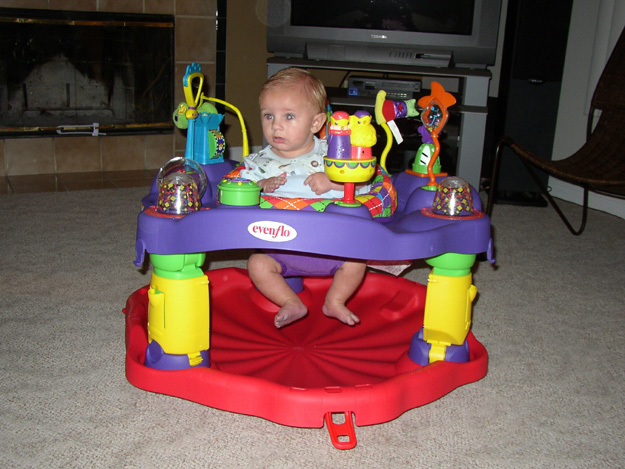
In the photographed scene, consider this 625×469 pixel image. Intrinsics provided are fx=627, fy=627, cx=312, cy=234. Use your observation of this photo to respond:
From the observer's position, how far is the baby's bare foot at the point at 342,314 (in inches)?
48.1

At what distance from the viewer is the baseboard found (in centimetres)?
254

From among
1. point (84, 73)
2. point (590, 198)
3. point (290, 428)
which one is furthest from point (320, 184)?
point (84, 73)

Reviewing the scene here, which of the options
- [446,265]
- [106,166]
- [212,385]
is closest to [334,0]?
[106,166]

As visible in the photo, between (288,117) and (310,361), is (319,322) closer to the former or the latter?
(310,361)

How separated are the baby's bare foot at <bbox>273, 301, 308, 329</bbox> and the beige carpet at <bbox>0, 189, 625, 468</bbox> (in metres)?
0.22

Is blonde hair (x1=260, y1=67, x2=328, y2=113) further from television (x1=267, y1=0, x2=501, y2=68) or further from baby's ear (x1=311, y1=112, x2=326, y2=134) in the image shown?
television (x1=267, y1=0, x2=501, y2=68)

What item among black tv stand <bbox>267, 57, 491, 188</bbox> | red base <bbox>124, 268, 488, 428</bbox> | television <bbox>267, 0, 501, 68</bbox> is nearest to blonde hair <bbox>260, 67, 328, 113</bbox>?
red base <bbox>124, 268, 488, 428</bbox>

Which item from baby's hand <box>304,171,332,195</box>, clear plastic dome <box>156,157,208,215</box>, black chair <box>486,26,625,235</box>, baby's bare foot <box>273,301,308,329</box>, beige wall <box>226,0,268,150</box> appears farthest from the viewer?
beige wall <box>226,0,268,150</box>

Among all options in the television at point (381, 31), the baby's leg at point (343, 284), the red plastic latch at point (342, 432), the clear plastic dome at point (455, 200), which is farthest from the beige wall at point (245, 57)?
the red plastic latch at point (342, 432)

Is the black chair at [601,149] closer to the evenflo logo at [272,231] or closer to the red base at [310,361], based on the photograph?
the red base at [310,361]

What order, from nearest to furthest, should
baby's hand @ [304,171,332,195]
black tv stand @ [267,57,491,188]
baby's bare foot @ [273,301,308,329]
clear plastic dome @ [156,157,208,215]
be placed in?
clear plastic dome @ [156,157,208,215] < baby's bare foot @ [273,301,308,329] < baby's hand @ [304,171,332,195] < black tv stand @ [267,57,491,188]

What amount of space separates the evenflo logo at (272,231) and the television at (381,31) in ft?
5.89

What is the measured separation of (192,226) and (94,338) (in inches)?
18.2

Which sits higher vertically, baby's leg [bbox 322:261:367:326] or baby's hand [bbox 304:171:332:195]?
baby's hand [bbox 304:171:332:195]
